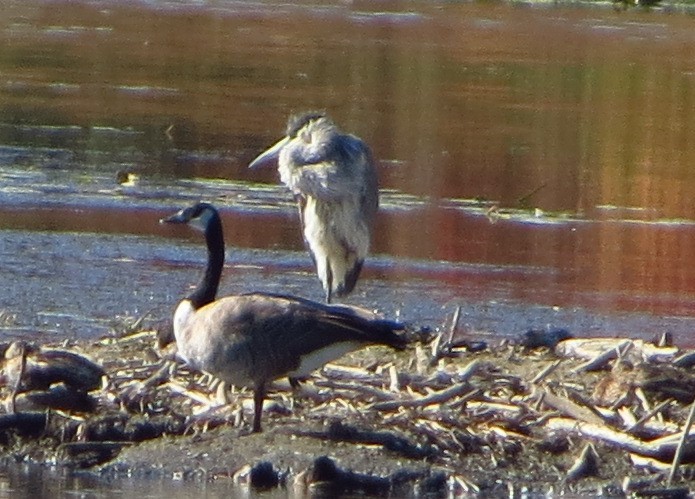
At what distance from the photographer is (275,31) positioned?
139 feet

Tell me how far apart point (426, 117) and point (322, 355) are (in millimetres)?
18880

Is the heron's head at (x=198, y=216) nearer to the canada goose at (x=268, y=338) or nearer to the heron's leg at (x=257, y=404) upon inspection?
the canada goose at (x=268, y=338)

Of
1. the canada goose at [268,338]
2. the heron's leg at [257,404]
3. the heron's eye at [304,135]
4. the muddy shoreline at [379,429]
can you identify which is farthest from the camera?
the heron's eye at [304,135]

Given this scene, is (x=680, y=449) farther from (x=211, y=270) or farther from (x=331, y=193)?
(x=331, y=193)

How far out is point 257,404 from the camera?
32.9ft

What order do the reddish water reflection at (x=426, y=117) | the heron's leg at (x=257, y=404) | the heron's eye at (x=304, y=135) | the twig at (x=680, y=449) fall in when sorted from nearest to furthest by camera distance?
the twig at (x=680, y=449) → the heron's leg at (x=257, y=404) → the heron's eye at (x=304, y=135) → the reddish water reflection at (x=426, y=117)

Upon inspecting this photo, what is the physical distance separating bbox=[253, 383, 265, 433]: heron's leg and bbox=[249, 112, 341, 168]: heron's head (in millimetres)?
3410

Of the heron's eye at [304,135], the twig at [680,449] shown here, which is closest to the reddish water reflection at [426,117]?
the heron's eye at [304,135]

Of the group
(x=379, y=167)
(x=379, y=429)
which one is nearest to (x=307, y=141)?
(x=379, y=429)

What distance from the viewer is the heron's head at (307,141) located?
1320 centimetres

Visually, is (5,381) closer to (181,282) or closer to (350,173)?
(350,173)

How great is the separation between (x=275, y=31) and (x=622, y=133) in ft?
50.1

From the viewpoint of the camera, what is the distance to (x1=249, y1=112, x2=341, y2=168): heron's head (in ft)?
43.3

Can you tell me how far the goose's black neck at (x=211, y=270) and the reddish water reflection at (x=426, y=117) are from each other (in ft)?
14.9
